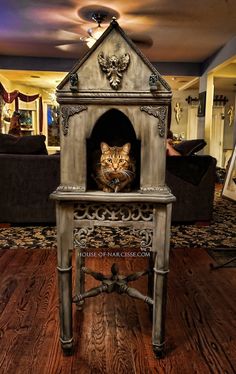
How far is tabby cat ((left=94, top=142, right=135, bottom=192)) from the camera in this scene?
1.34m

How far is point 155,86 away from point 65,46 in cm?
491

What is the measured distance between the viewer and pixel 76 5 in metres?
3.75

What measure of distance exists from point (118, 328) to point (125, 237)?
1596 mm

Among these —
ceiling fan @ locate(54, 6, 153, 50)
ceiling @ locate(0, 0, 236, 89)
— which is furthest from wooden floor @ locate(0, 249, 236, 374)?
ceiling fan @ locate(54, 6, 153, 50)

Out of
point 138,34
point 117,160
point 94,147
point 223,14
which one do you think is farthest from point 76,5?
point 117,160

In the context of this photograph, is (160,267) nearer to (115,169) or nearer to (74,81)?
(115,169)

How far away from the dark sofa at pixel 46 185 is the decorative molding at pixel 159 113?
2244 mm

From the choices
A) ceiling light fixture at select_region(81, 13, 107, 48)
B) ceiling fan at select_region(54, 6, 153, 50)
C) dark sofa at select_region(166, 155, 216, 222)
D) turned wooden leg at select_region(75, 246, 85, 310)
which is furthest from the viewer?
ceiling light fixture at select_region(81, 13, 107, 48)

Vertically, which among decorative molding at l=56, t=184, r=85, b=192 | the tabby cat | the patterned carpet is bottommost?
the patterned carpet

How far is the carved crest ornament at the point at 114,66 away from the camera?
1.27 m

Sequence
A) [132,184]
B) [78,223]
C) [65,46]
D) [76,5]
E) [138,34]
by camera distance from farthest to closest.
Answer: [65,46]
[138,34]
[76,5]
[132,184]
[78,223]

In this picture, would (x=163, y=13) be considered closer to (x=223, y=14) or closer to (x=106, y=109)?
(x=223, y=14)

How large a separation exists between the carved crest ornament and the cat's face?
0.26m

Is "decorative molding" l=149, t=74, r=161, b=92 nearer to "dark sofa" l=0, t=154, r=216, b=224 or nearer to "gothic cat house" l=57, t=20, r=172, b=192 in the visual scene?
"gothic cat house" l=57, t=20, r=172, b=192
